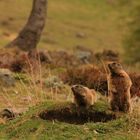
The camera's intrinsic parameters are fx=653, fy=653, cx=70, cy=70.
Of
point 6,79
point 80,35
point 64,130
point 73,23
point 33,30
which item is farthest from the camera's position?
point 73,23

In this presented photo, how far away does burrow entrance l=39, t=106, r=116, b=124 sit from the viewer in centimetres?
1002

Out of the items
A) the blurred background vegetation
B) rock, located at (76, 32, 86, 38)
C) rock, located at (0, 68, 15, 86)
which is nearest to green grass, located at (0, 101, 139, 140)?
rock, located at (0, 68, 15, 86)

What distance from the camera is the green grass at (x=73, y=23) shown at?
46531mm

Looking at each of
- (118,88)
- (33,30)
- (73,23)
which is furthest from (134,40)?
(118,88)

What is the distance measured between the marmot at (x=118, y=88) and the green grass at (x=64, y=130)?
0.32 m

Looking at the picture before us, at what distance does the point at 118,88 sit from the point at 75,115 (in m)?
0.78

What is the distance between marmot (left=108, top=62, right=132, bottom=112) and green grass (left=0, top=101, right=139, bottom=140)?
32 centimetres

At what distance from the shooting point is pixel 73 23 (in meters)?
54.1

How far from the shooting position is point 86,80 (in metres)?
16.9

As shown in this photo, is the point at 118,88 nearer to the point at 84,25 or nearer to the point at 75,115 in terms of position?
the point at 75,115

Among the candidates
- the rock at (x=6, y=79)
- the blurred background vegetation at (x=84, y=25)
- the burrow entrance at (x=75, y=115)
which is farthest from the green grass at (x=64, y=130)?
the blurred background vegetation at (x=84, y=25)

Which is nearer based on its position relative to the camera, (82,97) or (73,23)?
(82,97)

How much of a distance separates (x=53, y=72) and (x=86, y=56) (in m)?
8.06

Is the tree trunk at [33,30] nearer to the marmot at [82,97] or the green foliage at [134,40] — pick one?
the marmot at [82,97]
